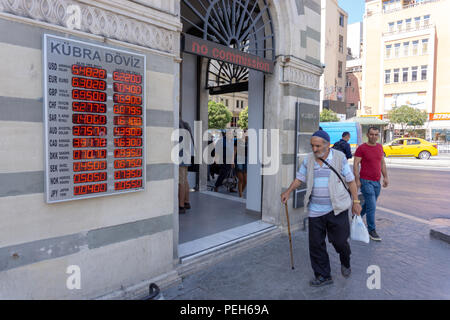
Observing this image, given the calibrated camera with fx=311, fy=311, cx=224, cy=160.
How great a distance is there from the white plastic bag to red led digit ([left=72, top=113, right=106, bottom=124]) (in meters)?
3.12

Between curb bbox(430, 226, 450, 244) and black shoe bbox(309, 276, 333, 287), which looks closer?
black shoe bbox(309, 276, 333, 287)

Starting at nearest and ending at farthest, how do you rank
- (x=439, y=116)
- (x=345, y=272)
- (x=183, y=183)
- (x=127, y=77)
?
(x=127, y=77)
(x=345, y=272)
(x=183, y=183)
(x=439, y=116)

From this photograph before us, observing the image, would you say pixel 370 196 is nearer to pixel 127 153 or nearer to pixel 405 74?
pixel 127 153

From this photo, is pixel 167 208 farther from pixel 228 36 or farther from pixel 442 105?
pixel 442 105

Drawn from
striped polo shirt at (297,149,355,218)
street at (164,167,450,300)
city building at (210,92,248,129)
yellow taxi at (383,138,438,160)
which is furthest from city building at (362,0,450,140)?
striped polo shirt at (297,149,355,218)

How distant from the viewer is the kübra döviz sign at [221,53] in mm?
4117

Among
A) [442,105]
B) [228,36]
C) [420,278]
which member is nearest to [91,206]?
[228,36]

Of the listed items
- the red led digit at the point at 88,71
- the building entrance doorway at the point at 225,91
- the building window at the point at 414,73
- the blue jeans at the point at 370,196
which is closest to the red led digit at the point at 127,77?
the red led digit at the point at 88,71

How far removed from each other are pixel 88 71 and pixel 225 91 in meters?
5.33

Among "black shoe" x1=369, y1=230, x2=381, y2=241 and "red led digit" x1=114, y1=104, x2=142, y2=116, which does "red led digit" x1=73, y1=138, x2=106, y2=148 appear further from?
"black shoe" x1=369, y1=230, x2=381, y2=241

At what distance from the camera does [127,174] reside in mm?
3389

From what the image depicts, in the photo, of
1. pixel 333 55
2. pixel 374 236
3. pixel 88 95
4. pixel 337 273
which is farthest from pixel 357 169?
pixel 333 55

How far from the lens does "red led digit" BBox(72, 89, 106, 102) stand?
2961 millimetres

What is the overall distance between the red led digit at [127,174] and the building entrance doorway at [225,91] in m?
1.37
